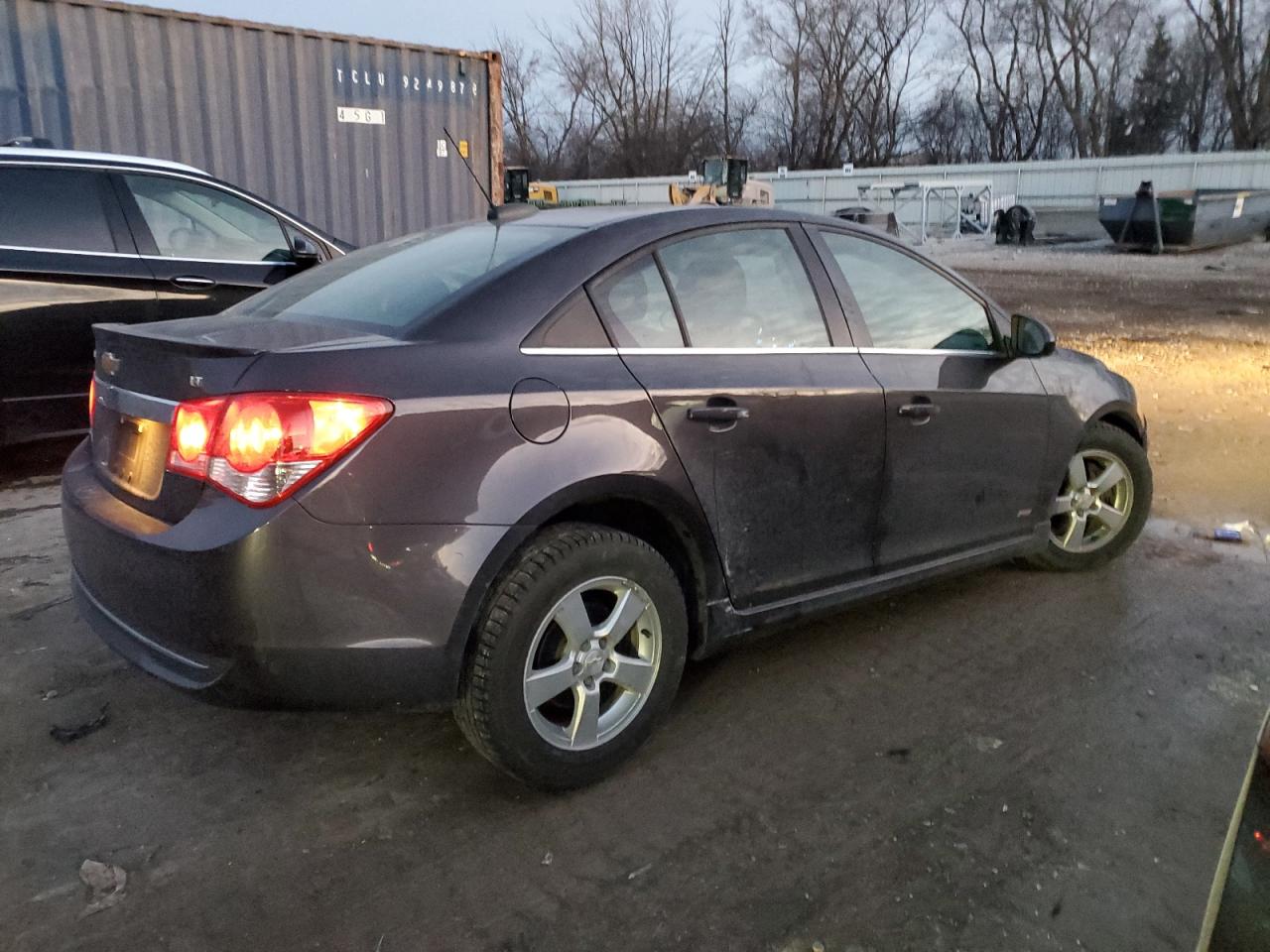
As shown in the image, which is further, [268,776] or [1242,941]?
[268,776]

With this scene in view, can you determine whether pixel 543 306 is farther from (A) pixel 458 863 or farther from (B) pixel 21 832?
(B) pixel 21 832

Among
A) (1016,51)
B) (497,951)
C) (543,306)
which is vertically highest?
(1016,51)

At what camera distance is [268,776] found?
3.02 m

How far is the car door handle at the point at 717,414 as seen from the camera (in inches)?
120

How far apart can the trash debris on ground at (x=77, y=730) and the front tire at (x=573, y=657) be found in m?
1.29

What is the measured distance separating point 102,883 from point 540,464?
1.46 metres

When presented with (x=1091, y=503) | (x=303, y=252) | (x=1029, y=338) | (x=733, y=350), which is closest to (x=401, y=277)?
(x=733, y=350)

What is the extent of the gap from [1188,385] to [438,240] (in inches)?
287

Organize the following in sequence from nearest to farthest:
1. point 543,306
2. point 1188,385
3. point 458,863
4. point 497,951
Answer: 1. point 497,951
2. point 458,863
3. point 543,306
4. point 1188,385

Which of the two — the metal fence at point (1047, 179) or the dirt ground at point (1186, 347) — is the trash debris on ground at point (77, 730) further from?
the metal fence at point (1047, 179)

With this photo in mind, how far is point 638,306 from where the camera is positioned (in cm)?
311

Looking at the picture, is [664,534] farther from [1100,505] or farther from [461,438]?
[1100,505]

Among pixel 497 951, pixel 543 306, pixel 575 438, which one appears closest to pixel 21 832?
pixel 497 951

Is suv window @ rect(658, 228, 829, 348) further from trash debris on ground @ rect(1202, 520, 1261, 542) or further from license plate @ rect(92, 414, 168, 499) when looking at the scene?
trash debris on ground @ rect(1202, 520, 1261, 542)
